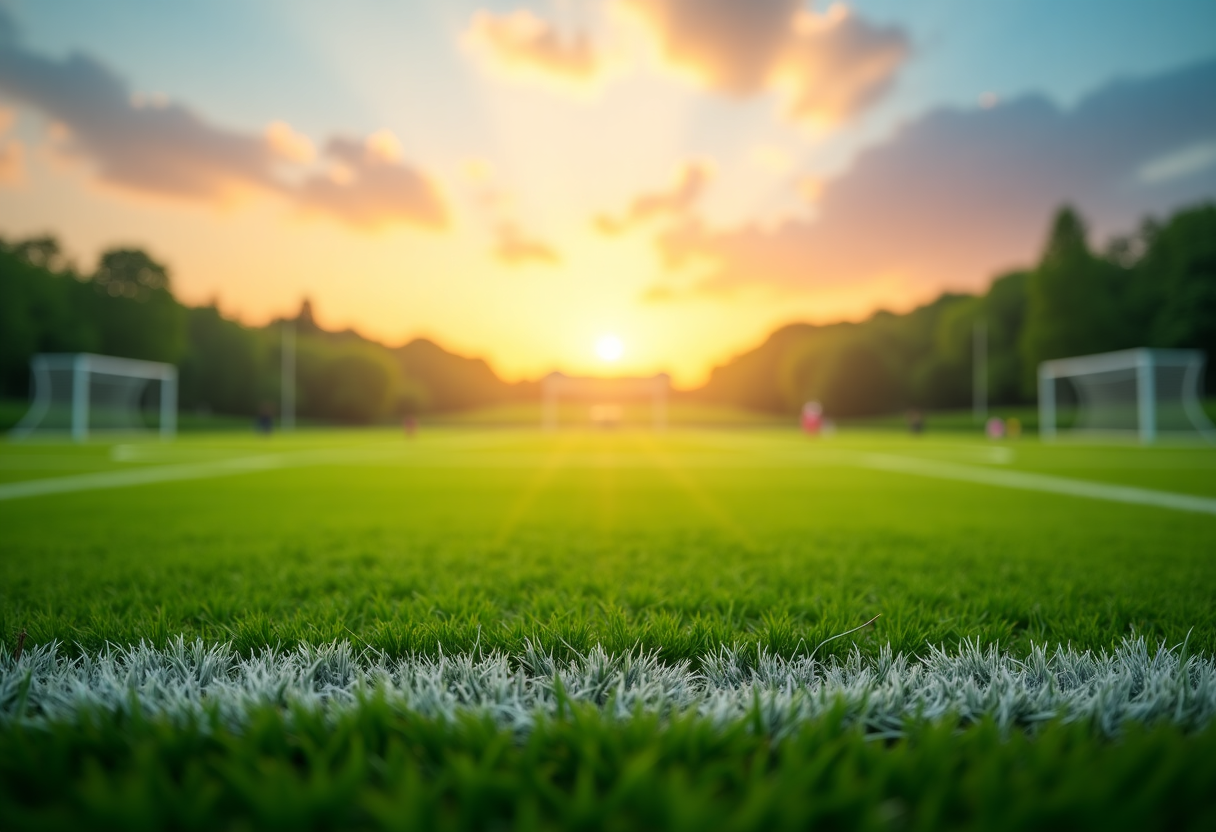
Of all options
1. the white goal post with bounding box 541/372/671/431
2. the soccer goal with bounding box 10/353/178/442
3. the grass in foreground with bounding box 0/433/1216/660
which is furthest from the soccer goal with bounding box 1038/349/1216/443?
the soccer goal with bounding box 10/353/178/442

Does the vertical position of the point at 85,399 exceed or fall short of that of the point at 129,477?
it exceeds it

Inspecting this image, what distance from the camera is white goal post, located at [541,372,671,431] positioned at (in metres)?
51.6

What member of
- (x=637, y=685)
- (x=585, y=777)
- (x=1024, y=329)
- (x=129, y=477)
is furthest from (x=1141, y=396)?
(x=129, y=477)

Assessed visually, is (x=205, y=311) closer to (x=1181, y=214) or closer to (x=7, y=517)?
(x=7, y=517)

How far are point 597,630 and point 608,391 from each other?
177ft

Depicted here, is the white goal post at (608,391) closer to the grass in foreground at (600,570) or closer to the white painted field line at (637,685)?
the grass in foreground at (600,570)

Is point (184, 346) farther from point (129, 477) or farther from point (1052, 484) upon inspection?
point (1052, 484)

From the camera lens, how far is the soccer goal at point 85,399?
25422mm

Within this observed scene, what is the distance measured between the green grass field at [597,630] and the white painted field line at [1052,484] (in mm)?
320

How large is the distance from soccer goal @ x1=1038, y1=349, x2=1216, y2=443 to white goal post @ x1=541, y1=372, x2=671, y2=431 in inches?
1144

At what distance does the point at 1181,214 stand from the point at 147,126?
243ft

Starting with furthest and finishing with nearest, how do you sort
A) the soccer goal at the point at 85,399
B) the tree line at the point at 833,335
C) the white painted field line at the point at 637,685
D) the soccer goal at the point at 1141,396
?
the tree line at the point at 833,335, the soccer goal at the point at 85,399, the soccer goal at the point at 1141,396, the white painted field line at the point at 637,685

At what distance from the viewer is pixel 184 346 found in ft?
143

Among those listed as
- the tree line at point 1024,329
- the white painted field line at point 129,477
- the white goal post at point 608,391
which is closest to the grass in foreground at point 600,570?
the white painted field line at point 129,477
